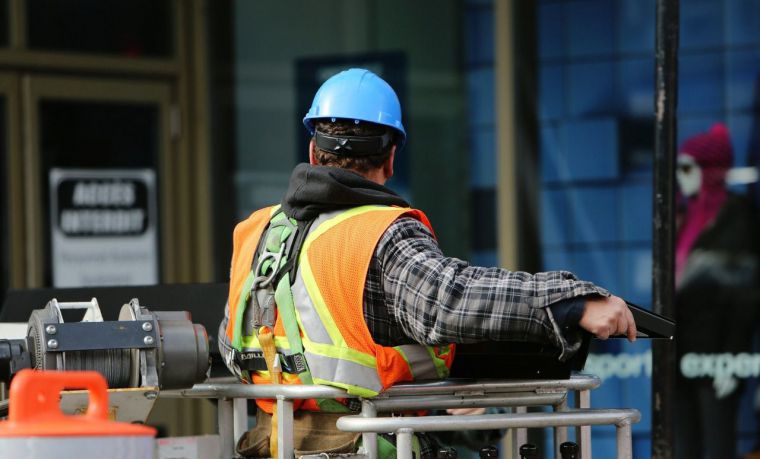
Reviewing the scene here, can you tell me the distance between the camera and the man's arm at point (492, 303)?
10.9 feet

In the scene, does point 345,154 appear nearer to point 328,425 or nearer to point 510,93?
point 328,425

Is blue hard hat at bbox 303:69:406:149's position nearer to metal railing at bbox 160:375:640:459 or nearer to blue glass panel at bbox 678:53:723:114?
metal railing at bbox 160:375:640:459

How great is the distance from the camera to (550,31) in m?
7.04

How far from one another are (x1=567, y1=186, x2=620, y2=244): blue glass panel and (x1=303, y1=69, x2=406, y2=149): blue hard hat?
10.6 ft

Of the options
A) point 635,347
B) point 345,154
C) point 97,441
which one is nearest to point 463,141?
point 635,347

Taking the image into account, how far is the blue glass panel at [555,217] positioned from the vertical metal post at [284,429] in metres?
3.76

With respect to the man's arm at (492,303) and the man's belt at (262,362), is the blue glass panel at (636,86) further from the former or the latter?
the man's arm at (492,303)

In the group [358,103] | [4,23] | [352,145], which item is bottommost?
[352,145]

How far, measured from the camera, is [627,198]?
22.6 ft

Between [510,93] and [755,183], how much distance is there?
4.48 ft

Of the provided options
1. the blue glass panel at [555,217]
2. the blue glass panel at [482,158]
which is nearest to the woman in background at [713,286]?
the blue glass panel at [555,217]

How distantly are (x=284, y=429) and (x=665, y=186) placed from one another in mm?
1455

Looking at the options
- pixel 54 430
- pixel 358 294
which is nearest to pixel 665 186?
pixel 358 294

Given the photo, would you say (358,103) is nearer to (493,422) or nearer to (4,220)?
(493,422)
